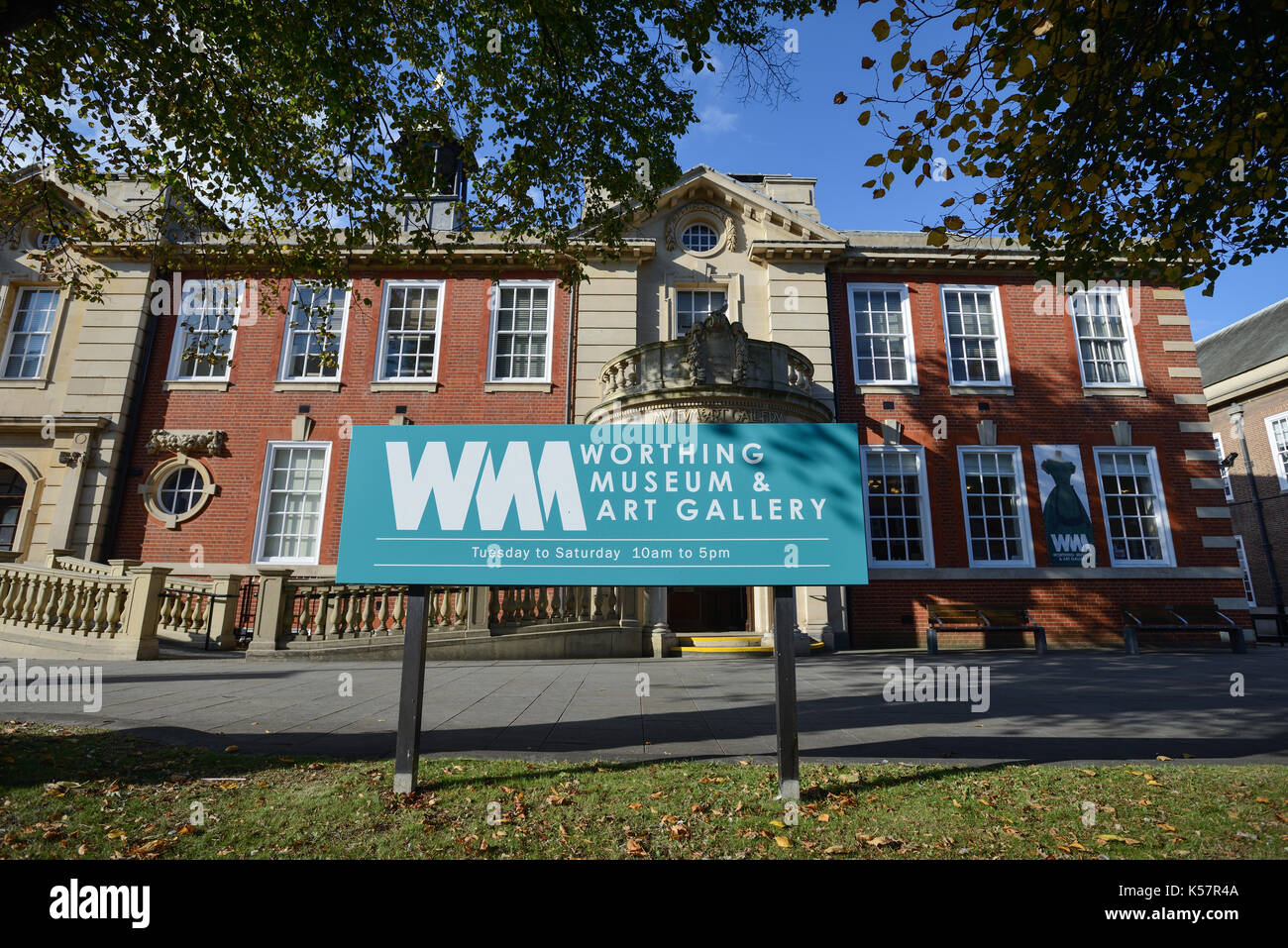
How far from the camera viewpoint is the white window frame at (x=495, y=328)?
15.8m

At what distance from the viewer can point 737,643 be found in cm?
1308

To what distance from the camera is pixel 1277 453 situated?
23156mm

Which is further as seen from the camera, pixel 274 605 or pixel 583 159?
pixel 274 605

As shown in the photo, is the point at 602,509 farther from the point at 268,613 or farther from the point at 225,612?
the point at 225,612

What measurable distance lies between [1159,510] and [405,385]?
19.8 meters

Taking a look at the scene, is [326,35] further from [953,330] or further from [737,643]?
[953,330]

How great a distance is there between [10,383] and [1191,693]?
25478 mm

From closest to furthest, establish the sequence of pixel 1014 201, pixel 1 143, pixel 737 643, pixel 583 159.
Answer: pixel 1014 201, pixel 1 143, pixel 583 159, pixel 737 643

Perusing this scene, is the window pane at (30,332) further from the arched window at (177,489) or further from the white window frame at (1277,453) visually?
the white window frame at (1277,453)

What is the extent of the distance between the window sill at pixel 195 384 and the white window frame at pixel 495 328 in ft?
22.9

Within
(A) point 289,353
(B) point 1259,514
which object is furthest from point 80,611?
(B) point 1259,514

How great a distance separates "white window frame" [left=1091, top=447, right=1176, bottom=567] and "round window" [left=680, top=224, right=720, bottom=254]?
11486 millimetres

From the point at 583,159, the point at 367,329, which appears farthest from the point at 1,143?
the point at 367,329

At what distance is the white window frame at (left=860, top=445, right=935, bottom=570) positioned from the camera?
14.7m
